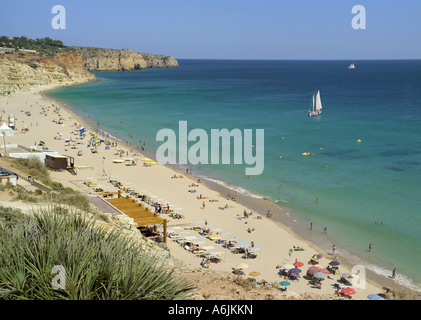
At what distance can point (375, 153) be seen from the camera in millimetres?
40094

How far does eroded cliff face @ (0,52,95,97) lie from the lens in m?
78.8

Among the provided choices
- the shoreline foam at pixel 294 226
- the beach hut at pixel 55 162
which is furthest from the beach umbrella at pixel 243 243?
the beach hut at pixel 55 162

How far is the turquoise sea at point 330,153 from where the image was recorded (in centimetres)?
2209

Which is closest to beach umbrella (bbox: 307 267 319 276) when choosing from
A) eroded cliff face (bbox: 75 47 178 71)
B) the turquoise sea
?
the turquoise sea

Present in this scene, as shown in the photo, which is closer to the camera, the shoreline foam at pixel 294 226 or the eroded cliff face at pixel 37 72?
the shoreline foam at pixel 294 226

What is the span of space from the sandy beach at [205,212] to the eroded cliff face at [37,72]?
37154mm

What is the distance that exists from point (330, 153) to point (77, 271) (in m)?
37.5

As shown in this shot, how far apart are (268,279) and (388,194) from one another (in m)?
15.2

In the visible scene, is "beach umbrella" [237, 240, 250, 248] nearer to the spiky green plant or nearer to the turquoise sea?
the turquoise sea

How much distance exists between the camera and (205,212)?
980 inches

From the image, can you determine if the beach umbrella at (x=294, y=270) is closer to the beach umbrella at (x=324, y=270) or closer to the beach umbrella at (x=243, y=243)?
the beach umbrella at (x=324, y=270)

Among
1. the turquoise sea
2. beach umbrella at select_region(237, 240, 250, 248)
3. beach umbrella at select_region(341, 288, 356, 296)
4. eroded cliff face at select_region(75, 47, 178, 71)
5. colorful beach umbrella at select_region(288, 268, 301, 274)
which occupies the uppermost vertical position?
eroded cliff face at select_region(75, 47, 178, 71)

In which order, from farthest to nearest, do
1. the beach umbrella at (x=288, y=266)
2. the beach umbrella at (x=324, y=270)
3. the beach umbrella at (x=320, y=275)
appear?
the beach umbrella at (x=288, y=266)
the beach umbrella at (x=324, y=270)
the beach umbrella at (x=320, y=275)

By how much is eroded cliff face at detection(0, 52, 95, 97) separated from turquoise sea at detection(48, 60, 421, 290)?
685cm
